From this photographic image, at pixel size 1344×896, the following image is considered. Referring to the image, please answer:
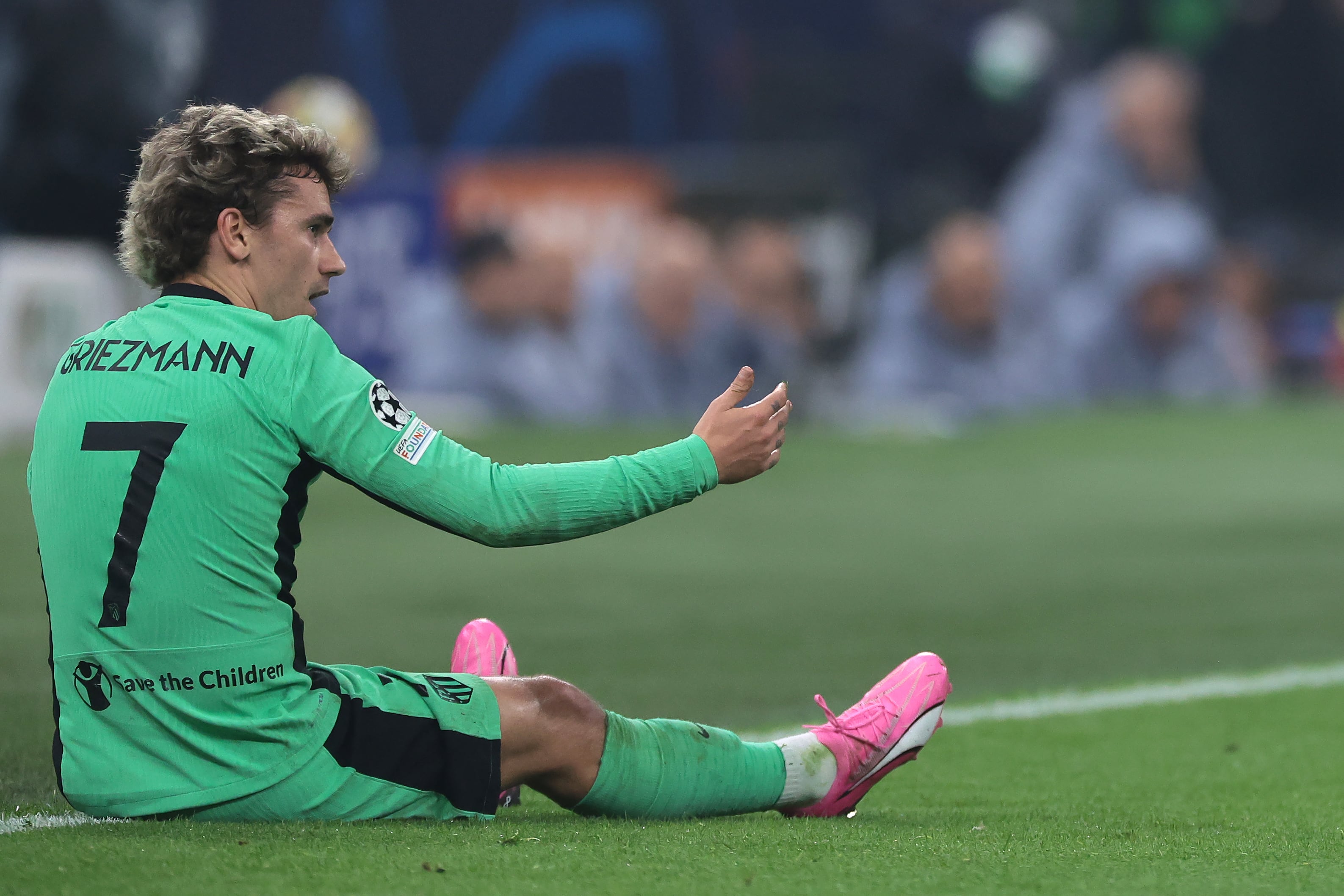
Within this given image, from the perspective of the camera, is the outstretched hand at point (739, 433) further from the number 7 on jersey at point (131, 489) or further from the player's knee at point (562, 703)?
the number 7 on jersey at point (131, 489)

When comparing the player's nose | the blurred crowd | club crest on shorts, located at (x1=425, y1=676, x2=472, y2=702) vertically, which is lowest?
club crest on shorts, located at (x1=425, y1=676, x2=472, y2=702)

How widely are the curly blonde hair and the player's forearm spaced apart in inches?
22.4

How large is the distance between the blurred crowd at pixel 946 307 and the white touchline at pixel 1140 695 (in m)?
11.8

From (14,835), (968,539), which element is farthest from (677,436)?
(14,835)

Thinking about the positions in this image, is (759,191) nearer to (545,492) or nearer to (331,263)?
(331,263)

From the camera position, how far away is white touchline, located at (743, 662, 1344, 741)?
544cm

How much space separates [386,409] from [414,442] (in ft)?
0.25

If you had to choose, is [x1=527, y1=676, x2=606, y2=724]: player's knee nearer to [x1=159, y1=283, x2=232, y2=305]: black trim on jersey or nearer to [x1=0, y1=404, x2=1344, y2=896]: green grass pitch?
[x1=0, y1=404, x2=1344, y2=896]: green grass pitch

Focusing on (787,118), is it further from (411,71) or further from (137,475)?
(137,475)

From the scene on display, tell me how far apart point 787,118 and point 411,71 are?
4.22 metres

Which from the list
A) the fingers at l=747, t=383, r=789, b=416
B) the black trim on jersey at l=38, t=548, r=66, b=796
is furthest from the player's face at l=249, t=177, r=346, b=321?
the fingers at l=747, t=383, r=789, b=416

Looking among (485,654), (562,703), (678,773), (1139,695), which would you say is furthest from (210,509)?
(1139,695)

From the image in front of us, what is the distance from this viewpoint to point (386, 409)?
310 cm

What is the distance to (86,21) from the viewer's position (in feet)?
52.4
